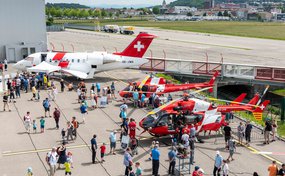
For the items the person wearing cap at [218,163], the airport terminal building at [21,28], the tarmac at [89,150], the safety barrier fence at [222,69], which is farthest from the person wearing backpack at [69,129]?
the airport terminal building at [21,28]


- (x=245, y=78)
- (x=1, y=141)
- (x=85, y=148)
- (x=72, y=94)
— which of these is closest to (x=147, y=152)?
(x=85, y=148)

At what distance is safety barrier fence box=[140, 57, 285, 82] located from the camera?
36.3 metres

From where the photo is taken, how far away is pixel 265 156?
21.2 m

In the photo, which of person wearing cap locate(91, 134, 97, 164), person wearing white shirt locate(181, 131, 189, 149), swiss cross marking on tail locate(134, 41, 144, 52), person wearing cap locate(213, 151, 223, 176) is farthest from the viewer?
swiss cross marking on tail locate(134, 41, 144, 52)

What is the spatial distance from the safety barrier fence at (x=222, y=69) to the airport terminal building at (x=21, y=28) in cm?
1707

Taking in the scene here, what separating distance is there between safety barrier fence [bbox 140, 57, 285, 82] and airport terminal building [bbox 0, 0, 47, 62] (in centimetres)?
1707

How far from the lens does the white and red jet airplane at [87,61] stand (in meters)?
38.6

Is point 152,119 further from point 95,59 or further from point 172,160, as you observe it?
point 95,59

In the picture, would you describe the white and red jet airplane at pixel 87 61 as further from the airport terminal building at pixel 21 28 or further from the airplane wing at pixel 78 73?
the airport terminal building at pixel 21 28

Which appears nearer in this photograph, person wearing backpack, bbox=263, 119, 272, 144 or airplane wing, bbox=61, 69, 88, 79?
person wearing backpack, bbox=263, 119, 272, 144

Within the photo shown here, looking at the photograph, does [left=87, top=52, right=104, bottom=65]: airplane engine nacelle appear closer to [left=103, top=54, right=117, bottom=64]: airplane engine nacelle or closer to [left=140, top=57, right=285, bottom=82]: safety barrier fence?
[left=103, top=54, right=117, bottom=64]: airplane engine nacelle

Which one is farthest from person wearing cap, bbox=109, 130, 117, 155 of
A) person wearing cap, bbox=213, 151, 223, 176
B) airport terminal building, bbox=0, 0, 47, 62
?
airport terminal building, bbox=0, 0, 47, 62

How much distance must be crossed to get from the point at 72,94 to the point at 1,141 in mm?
12040

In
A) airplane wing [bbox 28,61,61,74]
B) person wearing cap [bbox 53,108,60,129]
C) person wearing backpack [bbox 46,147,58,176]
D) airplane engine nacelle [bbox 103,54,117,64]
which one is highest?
airplane engine nacelle [bbox 103,54,117,64]
